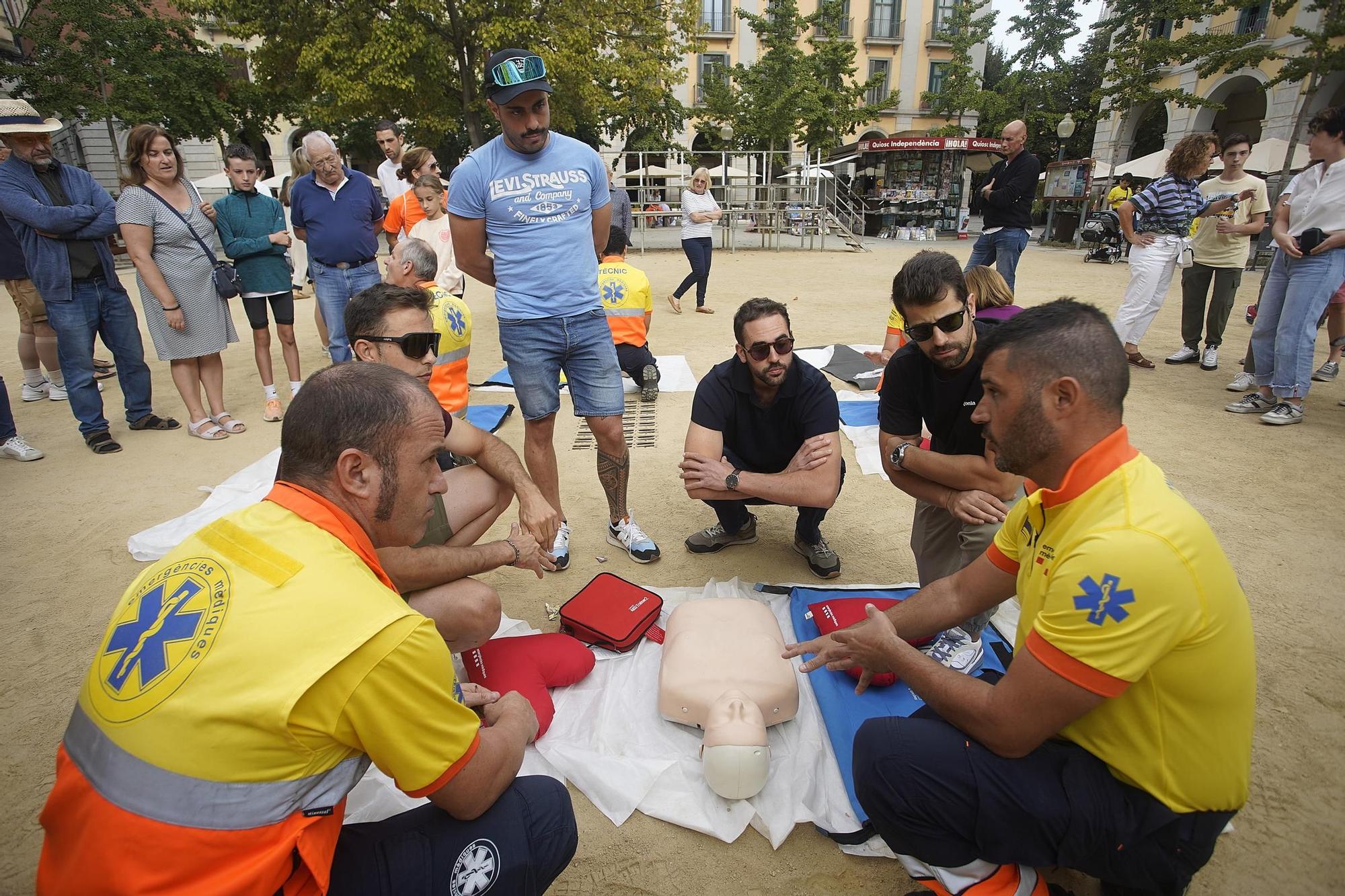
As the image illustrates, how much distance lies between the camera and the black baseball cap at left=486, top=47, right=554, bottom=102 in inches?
113

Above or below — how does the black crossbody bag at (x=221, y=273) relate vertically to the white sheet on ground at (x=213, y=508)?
above

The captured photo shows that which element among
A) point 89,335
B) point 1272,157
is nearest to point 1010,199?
point 89,335

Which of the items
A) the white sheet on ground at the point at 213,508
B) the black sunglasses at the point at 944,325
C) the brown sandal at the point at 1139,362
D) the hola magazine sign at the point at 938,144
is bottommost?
the white sheet on ground at the point at 213,508

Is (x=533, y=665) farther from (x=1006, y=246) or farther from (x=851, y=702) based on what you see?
(x=1006, y=246)

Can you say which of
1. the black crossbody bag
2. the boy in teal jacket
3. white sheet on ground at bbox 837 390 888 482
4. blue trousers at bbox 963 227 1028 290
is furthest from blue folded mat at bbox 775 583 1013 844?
blue trousers at bbox 963 227 1028 290

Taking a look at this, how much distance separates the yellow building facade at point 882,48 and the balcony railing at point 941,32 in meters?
0.05

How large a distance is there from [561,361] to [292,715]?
95.8 inches

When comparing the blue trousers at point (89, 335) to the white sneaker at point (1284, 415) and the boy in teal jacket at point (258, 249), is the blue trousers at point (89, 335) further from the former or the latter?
the white sneaker at point (1284, 415)

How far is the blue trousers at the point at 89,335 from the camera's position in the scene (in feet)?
15.1

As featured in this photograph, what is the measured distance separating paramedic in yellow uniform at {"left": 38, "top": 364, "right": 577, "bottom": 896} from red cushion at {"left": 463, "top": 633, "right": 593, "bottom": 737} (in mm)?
882

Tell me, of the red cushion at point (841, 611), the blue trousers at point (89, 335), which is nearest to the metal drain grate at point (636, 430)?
the red cushion at point (841, 611)

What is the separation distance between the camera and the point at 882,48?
118 feet

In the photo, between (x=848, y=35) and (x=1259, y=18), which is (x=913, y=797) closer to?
(x=1259, y=18)

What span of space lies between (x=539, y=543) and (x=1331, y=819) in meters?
2.59
